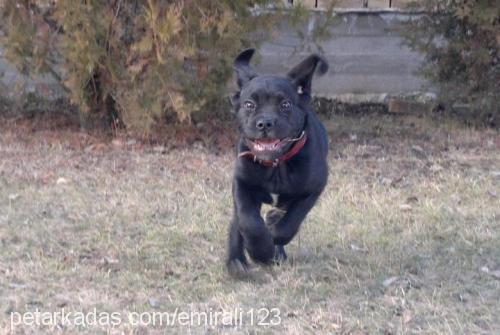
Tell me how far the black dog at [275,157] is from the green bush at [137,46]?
9.73ft

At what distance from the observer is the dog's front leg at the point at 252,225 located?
505 centimetres

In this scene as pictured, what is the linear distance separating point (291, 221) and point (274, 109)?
0.62 meters

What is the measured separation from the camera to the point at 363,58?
37.4 feet

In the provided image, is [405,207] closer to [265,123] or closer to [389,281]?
[389,281]

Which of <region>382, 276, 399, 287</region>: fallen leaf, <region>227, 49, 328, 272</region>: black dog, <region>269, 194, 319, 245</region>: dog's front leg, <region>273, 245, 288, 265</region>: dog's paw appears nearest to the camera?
<region>227, 49, 328, 272</region>: black dog

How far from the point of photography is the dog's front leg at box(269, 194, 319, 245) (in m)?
5.23

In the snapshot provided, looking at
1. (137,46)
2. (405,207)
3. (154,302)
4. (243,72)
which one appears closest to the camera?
(154,302)

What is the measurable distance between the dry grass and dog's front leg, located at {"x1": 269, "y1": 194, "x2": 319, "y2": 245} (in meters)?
0.29

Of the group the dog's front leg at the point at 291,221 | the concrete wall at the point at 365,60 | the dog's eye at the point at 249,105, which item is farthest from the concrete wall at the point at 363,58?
the dog's eye at the point at 249,105

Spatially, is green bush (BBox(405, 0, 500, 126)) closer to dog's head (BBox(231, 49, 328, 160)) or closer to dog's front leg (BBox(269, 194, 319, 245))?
dog's head (BBox(231, 49, 328, 160))

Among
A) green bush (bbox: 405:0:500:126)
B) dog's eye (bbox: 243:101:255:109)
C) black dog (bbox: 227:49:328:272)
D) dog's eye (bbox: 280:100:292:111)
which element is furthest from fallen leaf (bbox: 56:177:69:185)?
green bush (bbox: 405:0:500:126)

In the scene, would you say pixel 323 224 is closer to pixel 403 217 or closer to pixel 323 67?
pixel 403 217

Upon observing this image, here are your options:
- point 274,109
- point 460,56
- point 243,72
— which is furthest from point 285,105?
point 460,56

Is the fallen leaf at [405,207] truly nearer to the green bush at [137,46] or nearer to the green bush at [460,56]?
the green bush at [137,46]
